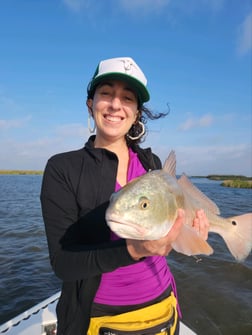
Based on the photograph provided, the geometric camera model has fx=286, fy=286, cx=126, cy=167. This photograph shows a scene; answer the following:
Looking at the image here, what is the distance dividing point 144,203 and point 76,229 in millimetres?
633

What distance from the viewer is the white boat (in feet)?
12.5

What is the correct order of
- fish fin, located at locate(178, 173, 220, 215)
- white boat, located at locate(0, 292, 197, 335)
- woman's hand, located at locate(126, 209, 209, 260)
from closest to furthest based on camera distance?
woman's hand, located at locate(126, 209, 209, 260), fish fin, located at locate(178, 173, 220, 215), white boat, located at locate(0, 292, 197, 335)

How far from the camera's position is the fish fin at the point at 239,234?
2666mm

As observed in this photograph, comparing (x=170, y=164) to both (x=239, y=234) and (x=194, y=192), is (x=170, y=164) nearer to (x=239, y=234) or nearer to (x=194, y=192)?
(x=194, y=192)

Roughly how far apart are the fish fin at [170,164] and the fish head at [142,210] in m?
0.26

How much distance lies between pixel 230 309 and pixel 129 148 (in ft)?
17.3

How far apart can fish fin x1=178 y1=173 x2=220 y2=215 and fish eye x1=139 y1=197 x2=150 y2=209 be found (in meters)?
0.69

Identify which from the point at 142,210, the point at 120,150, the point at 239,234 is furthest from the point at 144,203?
the point at 239,234

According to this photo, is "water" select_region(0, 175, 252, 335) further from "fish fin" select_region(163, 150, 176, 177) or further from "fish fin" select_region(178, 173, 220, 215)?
"fish fin" select_region(163, 150, 176, 177)

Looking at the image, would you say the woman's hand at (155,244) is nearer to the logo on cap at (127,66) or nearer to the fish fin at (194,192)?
the fish fin at (194,192)

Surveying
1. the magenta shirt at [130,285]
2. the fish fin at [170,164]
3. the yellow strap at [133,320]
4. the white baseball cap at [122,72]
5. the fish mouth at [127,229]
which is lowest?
the yellow strap at [133,320]

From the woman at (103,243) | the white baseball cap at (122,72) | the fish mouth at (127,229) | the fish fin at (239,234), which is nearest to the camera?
the fish mouth at (127,229)

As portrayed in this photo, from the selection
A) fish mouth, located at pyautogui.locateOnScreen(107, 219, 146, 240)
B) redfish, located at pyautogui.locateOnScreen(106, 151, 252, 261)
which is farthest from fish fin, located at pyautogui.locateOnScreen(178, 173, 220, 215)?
fish mouth, located at pyautogui.locateOnScreen(107, 219, 146, 240)

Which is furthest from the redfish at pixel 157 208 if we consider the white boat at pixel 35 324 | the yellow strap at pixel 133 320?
the white boat at pixel 35 324
